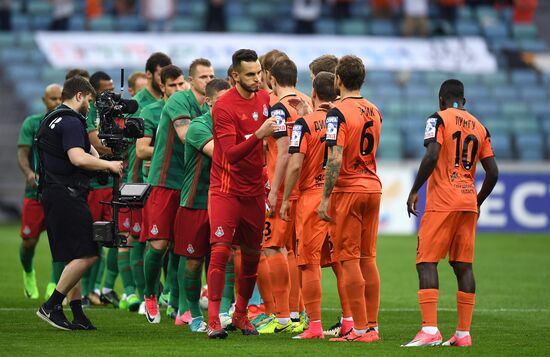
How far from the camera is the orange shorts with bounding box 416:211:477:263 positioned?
1008 centimetres

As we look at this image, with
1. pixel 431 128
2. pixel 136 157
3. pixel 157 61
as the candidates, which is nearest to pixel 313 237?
pixel 431 128

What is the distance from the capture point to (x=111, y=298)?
45.5 feet

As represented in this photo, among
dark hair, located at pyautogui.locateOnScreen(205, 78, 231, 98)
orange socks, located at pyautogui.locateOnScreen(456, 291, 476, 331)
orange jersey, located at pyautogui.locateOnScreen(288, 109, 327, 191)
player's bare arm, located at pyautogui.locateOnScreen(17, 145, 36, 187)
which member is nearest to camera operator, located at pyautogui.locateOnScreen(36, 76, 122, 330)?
dark hair, located at pyautogui.locateOnScreen(205, 78, 231, 98)

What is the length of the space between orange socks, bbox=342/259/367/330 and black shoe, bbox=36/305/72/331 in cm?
268

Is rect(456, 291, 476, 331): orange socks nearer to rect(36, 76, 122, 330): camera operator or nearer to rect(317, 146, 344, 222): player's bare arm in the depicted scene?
rect(317, 146, 344, 222): player's bare arm

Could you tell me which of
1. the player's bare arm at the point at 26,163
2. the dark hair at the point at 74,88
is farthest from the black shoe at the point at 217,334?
the player's bare arm at the point at 26,163

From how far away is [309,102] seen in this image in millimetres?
11633

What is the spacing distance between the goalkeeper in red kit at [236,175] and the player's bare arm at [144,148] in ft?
6.76

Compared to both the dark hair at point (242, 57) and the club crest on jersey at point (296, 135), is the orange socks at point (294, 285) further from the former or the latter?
the dark hair at point (242, 57)

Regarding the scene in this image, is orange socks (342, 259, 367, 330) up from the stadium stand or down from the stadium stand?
down

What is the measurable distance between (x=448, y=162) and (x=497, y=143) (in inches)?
680

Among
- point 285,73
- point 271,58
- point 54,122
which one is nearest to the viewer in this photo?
point 54,122

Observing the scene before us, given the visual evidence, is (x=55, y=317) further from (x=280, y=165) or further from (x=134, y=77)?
(x=134, y=77)

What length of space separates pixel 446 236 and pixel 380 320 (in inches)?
95.4
